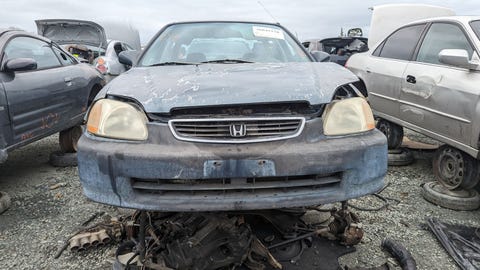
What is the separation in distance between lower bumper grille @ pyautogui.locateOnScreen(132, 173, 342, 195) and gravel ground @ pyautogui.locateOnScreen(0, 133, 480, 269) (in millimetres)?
870

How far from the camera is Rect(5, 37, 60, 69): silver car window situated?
3.64 metres

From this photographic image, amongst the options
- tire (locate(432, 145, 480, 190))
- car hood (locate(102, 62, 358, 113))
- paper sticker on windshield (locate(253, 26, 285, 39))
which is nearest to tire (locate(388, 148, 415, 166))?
tire (locate(432, 145, 480, 190))

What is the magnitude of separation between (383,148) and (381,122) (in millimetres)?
2944

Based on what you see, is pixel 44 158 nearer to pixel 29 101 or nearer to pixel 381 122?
pixel 29 101

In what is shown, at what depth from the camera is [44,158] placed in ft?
15.1

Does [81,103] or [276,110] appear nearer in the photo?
[276,110]

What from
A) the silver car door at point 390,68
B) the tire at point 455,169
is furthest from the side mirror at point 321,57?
the tire at point 455,169

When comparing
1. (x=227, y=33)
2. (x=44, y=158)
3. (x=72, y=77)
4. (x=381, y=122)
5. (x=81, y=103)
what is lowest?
(x=44, y=158)

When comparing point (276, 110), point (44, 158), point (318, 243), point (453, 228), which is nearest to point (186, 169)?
point (276, 110)

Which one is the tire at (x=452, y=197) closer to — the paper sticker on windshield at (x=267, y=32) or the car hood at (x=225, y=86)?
the car hood at (x=225, y=86)

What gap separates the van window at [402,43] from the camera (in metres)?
4.15

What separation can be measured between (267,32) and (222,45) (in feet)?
1.56

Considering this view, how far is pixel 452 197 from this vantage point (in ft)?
10.3

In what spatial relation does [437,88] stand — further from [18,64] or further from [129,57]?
[18,64]
